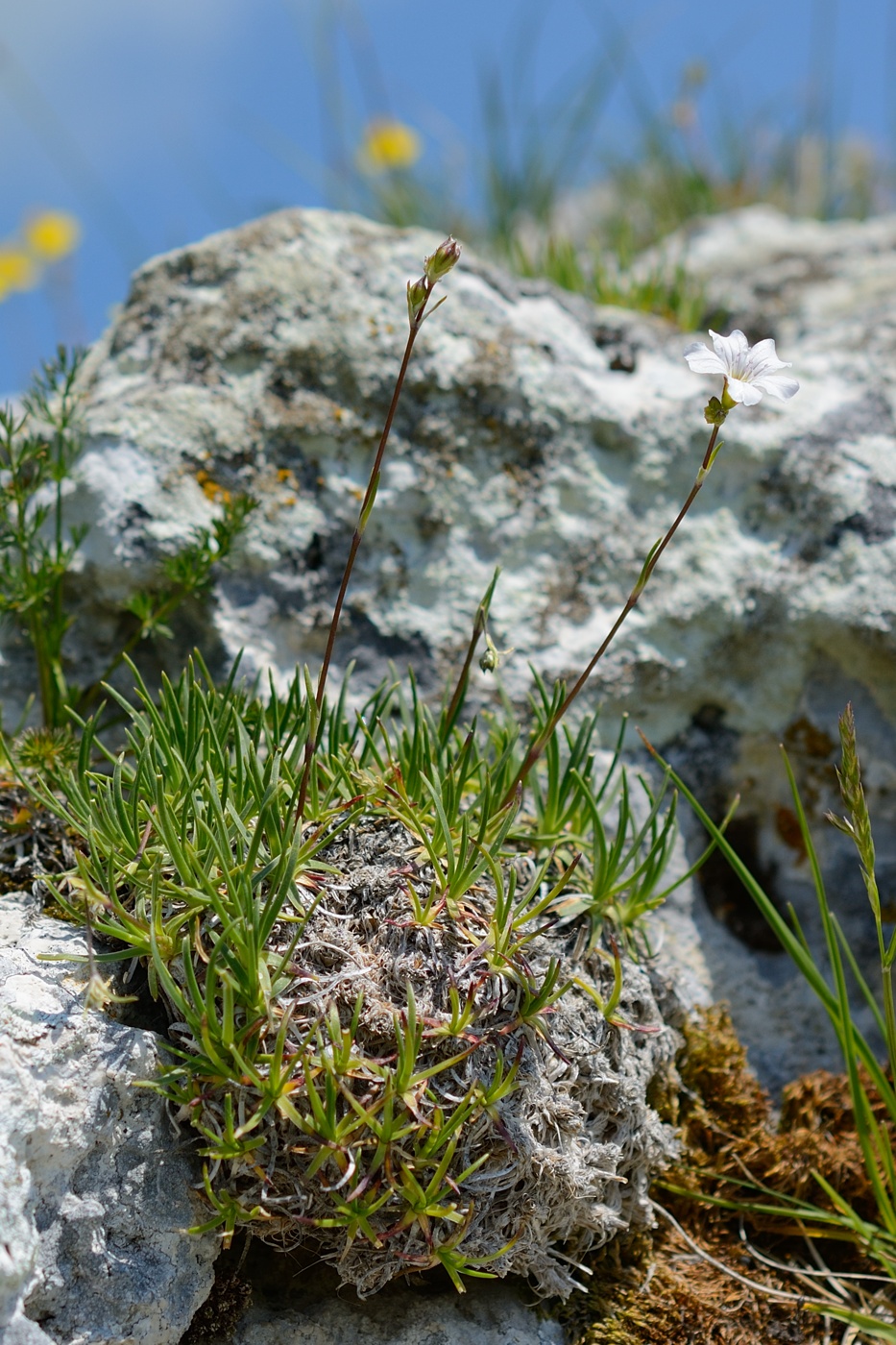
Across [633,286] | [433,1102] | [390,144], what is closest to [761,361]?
[433,1102]

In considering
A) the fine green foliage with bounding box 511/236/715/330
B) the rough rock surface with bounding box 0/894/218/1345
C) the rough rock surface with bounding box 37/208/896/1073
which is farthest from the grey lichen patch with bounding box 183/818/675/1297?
the fine green foliage with bounding box 511/236/715/330

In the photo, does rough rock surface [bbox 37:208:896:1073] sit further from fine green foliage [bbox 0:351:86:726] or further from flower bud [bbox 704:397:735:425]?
flower bud [bbox 704:397:735:425]

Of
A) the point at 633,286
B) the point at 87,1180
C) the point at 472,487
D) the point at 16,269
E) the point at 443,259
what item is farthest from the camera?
the point at 16,269

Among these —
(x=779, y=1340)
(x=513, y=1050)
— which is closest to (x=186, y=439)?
(x=513, y=1050)

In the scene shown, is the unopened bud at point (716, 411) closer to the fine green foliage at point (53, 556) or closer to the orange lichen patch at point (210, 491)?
the fine green foliage at point (53, 556)

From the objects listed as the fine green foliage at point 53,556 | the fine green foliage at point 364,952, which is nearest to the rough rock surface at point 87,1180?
the fine green foliage at point 364,952

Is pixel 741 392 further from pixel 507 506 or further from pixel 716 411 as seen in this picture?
pixel 507 506
